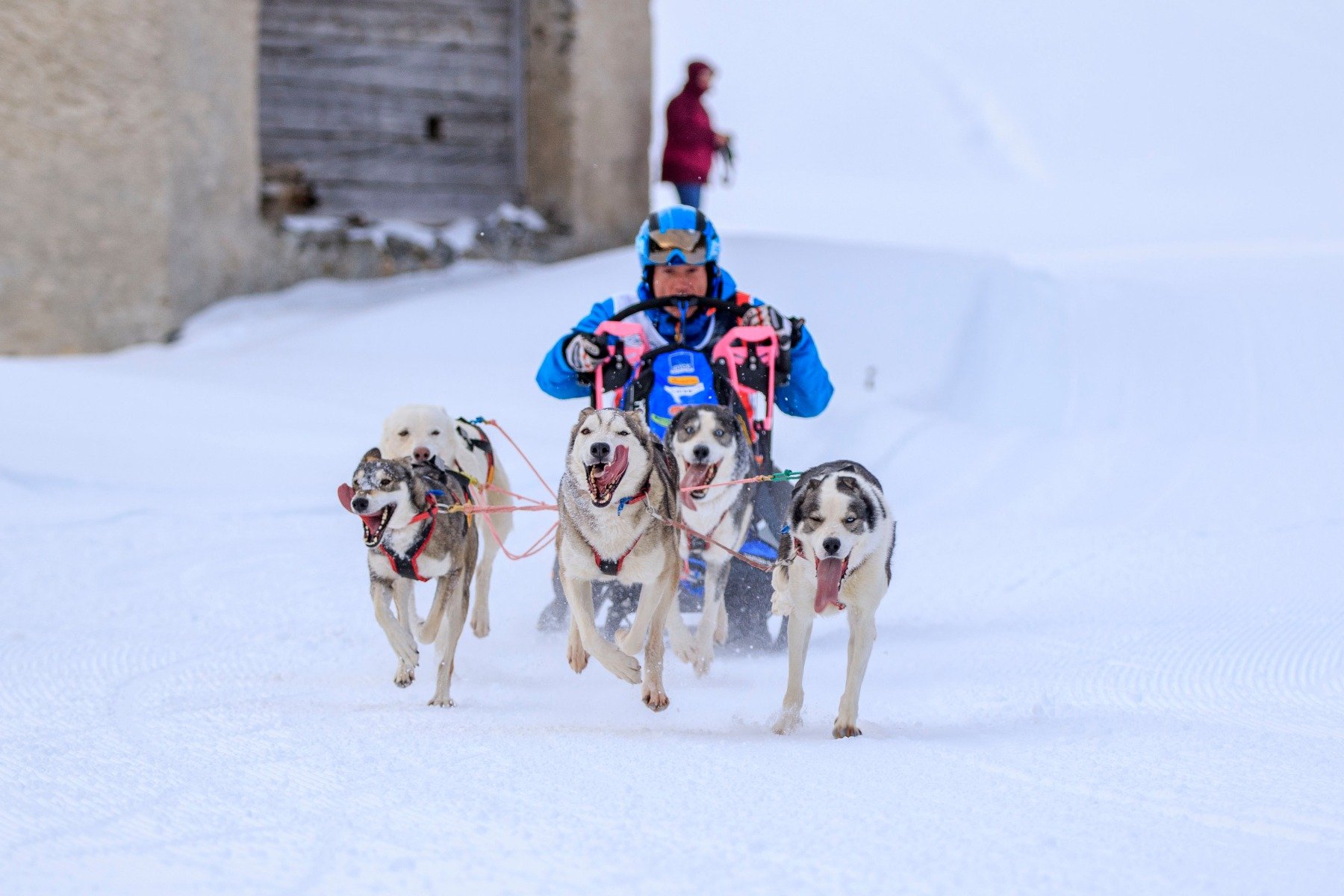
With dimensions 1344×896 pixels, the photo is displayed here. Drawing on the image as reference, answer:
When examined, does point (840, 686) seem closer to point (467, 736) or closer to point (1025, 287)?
point (467, 736)

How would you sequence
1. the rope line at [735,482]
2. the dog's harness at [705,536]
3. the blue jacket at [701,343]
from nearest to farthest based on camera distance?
the rope line at [735,482]
the dog's harness at [705,536]
the blue jacket at [701,343]

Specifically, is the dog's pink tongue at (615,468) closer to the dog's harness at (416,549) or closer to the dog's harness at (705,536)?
the dog's harness at (416,549)

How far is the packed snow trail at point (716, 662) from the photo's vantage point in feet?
8.69

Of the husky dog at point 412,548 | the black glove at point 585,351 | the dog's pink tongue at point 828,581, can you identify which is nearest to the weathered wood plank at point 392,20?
the black glove at point 585,351

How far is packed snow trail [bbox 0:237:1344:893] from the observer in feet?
8.69

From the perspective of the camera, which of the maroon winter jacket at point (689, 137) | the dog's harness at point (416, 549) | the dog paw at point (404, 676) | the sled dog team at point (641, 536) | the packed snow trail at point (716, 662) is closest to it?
the packed snow trail at point (716, 662)

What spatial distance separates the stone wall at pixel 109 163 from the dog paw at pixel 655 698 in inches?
266

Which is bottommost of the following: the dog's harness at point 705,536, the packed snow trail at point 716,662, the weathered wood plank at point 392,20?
the packed snow trail at point 716,662

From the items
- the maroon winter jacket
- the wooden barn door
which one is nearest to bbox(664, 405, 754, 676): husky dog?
the maroon winter jacket

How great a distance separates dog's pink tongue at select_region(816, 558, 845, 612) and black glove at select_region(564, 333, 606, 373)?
4.62ft

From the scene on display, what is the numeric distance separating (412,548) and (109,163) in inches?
251

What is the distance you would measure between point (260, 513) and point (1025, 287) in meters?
7.18

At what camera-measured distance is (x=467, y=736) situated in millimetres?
3498

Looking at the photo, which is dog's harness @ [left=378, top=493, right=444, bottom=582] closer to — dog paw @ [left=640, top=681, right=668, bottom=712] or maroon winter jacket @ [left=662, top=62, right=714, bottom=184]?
dog paw @ [left=640, top=681, right=668, bottom=712]
